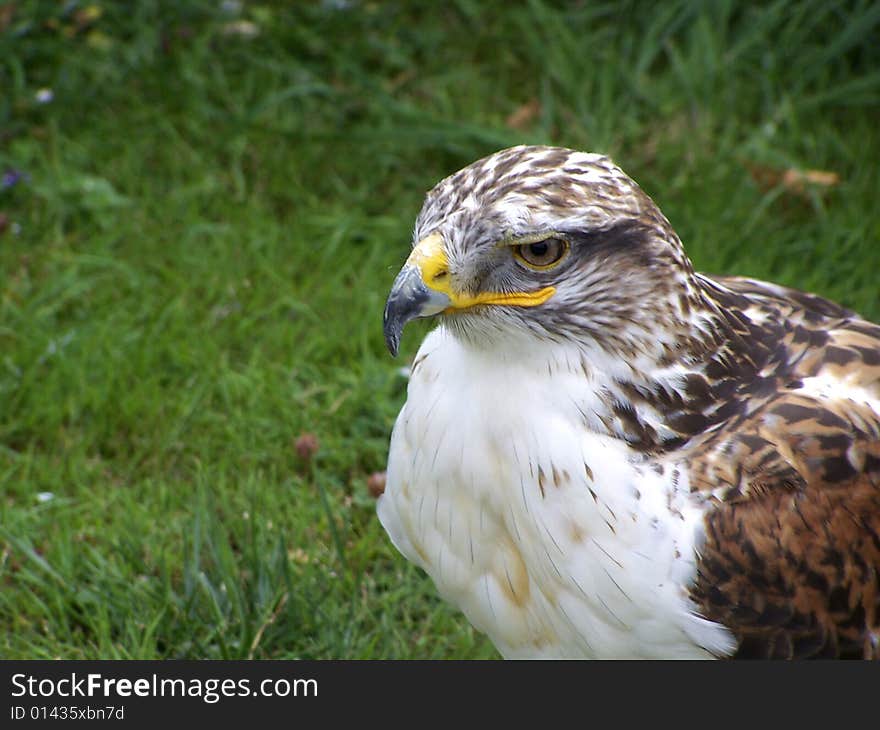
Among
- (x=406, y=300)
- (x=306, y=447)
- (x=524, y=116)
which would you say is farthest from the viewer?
(x=524, y=116)

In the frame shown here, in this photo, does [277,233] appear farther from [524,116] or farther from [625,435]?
[625,435]

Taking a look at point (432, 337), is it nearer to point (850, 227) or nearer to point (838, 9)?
point (850, 227)

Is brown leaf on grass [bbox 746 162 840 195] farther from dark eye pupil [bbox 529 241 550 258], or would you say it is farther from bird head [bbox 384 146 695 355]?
dark eye pupil [bbox 529 241 550 258]

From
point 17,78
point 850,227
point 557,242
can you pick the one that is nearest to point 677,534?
point 557,242

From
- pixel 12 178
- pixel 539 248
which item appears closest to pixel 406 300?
pixel 539 248

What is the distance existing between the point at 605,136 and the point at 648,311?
2.72 metres

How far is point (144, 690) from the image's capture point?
10.5ft

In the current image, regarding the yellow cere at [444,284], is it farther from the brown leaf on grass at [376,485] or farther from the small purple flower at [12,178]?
the small purple flower at [12,178]

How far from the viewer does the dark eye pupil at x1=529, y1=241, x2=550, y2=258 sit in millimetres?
2738

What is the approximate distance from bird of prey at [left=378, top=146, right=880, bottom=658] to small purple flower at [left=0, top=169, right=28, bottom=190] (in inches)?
110

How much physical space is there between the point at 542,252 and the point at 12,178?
3.04 meters

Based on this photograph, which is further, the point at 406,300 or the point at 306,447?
the point at 306,447

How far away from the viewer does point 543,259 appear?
2.76 m

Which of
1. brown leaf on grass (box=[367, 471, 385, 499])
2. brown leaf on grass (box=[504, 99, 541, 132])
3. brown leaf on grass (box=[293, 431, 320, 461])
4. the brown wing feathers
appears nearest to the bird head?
the brown wing feathers
